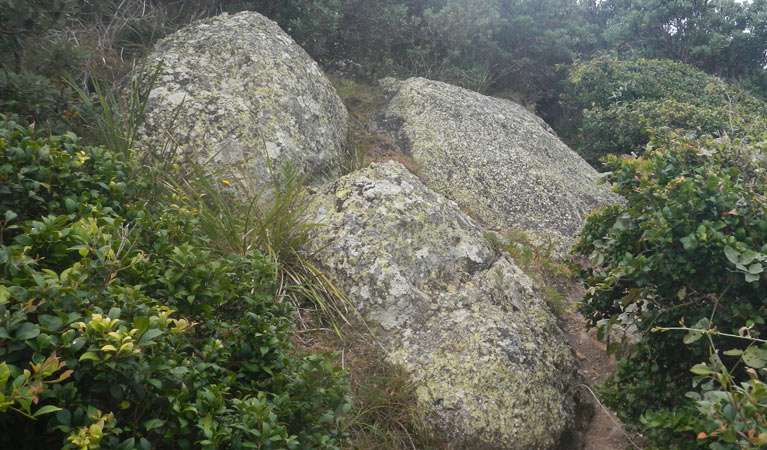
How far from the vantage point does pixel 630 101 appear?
8.59 meters

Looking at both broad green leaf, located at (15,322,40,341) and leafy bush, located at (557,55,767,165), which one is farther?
leafy bush, located at (557,55,767,165)

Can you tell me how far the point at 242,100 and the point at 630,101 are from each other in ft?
20.8

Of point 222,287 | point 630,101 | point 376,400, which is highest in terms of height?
point 630,101

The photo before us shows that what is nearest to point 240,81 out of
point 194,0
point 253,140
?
point 253,140

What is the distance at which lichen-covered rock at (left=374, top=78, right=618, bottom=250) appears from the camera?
19.4ft

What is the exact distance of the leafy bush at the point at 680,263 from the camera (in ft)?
9.14

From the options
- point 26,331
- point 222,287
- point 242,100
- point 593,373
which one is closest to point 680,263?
point 593,373

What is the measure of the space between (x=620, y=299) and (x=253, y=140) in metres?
3.12

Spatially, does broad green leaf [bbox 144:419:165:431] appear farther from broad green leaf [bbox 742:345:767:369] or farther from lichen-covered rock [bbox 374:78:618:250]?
lichen-covered rock [bbox 374:78:618:250]

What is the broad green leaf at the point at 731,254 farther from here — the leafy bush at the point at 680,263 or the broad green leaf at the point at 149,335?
the broad green leaf at the point at 149,335

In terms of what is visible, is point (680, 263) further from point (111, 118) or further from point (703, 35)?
point (703, 35)

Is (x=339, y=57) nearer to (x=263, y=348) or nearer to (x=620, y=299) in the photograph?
(x=620, y=299)

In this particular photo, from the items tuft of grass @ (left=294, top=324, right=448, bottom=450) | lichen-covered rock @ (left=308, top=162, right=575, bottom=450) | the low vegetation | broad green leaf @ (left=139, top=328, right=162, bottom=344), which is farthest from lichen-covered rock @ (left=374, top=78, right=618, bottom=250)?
broad green leaf @ (left=139, top=328, right=162, bottom=344)

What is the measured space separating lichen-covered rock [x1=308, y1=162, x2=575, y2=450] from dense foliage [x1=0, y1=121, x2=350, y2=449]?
1.14 m
